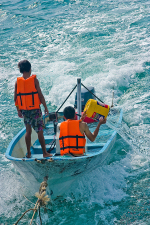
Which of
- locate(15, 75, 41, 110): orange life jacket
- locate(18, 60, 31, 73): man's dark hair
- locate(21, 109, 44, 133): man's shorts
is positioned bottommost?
locate(21, 109, 44, 133): man's shorts

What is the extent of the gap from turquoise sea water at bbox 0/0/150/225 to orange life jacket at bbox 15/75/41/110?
167 cm

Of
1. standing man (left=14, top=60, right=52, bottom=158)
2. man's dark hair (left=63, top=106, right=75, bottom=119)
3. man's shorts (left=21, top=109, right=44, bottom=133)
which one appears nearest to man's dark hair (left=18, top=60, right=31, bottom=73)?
standing man (left=14, top=60, right=52, bottom=158)

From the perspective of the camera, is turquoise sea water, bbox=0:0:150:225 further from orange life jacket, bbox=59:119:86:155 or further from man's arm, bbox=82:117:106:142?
man's arm, bbox=82:117:106:142

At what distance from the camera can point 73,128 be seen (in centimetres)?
405

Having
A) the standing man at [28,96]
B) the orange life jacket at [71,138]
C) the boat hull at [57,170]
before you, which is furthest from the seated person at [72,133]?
the standing man at [28,96]

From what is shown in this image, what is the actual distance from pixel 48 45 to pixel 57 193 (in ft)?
29.6

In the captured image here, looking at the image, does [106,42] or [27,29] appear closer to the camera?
[106,42]

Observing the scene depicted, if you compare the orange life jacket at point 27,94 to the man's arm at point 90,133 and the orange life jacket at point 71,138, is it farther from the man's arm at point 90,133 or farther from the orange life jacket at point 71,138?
the man's arm at point 90,133

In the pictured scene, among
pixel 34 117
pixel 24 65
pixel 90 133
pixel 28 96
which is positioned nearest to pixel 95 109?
pixel 90 133

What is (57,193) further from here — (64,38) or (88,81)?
(64,38)

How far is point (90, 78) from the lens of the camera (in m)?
9.45

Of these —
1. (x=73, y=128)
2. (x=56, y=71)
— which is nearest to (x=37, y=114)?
(x=73, y=128)

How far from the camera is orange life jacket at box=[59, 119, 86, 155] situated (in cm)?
405

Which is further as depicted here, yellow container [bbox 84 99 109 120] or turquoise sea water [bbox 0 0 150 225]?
turquoise sea water [bbox 0 0 150 225]
